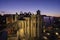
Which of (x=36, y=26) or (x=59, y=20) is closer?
(x=36, y=26)

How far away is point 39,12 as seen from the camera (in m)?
6.77

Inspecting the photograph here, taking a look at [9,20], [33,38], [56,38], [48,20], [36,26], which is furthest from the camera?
[48,20]

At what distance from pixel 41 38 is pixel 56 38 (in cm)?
112

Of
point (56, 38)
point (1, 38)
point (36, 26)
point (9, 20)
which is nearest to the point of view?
point (1, 38)

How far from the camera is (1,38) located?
143cm

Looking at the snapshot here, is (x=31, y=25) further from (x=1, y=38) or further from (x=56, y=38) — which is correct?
(x=1, y=38)

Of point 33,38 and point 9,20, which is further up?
point 9,20

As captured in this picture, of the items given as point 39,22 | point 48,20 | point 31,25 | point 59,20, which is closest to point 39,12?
point 39,22

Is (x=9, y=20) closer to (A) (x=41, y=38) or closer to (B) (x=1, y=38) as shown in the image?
(A) (x=41, y=38)

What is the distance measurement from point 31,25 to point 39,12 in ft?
3.98

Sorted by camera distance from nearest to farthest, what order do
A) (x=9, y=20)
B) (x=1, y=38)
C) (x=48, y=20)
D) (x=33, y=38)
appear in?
(x=1, y=38), (x=9, y=20), (x=33, y=38), (x=48, y=20)

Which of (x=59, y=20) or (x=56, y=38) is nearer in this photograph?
(x=56, y=38)

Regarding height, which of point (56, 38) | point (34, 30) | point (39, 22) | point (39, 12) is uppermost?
point (39, 12)

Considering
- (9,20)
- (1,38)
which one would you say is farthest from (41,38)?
(1,38)
